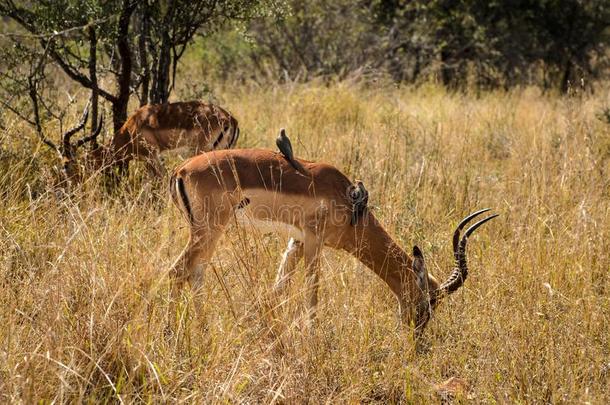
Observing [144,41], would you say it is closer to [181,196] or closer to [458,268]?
[181,196]

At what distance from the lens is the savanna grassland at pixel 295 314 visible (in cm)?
281

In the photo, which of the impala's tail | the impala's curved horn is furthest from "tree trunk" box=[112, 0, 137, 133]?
the impala's curved horn

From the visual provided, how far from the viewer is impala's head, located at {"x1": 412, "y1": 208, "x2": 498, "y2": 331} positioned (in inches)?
144

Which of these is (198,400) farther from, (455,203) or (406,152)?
(406,152)

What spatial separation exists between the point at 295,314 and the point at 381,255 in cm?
90

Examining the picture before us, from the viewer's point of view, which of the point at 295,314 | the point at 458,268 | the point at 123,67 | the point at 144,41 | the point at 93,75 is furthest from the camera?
the point at 144,41

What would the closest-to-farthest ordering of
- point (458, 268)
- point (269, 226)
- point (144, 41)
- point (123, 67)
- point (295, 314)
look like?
point (295, 314)
point (458, 268)
point (269, 226)
point (123, 67)
point (144, 41)

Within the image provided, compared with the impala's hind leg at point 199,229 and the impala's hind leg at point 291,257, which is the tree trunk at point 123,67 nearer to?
the impala's hind leg at point 199,229

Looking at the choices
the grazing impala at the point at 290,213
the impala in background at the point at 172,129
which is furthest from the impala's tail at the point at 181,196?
the impala in background at the point at 172,129

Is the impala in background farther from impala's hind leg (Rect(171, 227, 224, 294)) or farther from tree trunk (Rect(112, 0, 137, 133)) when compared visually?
impala's hind leg (Rect(171, 227, 224, 294))

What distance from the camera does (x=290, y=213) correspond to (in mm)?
3969

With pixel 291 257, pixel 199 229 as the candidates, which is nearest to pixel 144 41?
pixel 199 229

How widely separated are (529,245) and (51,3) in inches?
142

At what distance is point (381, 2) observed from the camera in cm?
1198
